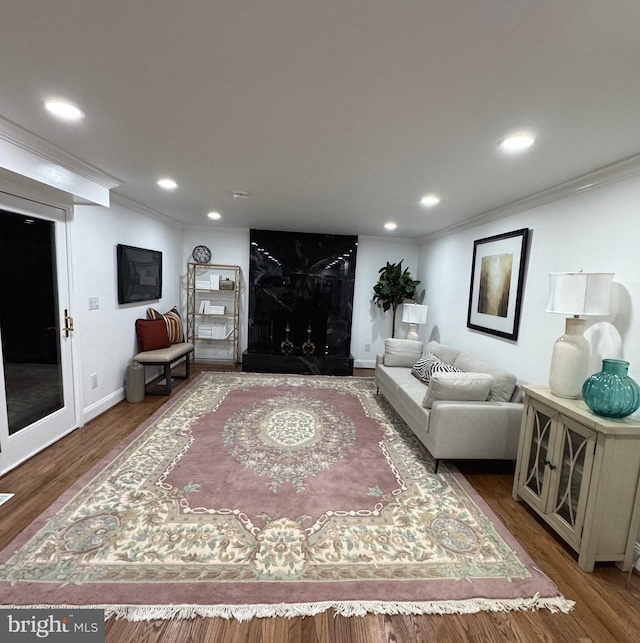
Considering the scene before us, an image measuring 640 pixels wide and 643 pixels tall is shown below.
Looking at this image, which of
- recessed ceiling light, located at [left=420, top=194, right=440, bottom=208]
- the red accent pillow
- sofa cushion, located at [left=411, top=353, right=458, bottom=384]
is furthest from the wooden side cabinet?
the red accent pillow

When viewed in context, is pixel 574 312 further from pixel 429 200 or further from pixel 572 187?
pixel 429 200

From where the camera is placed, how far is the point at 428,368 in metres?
3.75

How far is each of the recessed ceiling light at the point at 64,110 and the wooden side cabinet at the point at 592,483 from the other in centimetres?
325

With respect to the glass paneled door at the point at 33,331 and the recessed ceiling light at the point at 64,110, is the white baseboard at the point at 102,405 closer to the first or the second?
the glass paneled door at the point at 33,331

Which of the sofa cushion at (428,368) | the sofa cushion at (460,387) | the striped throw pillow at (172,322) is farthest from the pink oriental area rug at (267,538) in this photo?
the striped throw pillow at (172,322)

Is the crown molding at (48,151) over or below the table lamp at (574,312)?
over

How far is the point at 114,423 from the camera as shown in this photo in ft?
11.1

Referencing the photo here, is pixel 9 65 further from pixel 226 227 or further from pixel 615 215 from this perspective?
pixel 226 227

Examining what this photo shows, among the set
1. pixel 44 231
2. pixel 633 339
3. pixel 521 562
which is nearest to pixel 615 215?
pixel 633 339

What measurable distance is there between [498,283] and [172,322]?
4308 millimetres

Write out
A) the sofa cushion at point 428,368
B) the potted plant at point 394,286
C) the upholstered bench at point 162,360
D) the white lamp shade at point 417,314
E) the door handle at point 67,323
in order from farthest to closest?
the potted plant at point 394,286 < the white lamp shade at point 417,314 < the upholstered bench at point 162,360 < the sofa cushion at point 428,368 < the door handle at point 67,323

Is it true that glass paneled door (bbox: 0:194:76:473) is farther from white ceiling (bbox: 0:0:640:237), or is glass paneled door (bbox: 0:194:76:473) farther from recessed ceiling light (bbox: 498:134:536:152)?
recessed ceiling light (bbox: 498:134:536:152)

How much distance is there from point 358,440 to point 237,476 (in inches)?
47.7

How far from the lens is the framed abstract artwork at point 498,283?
313 cm
